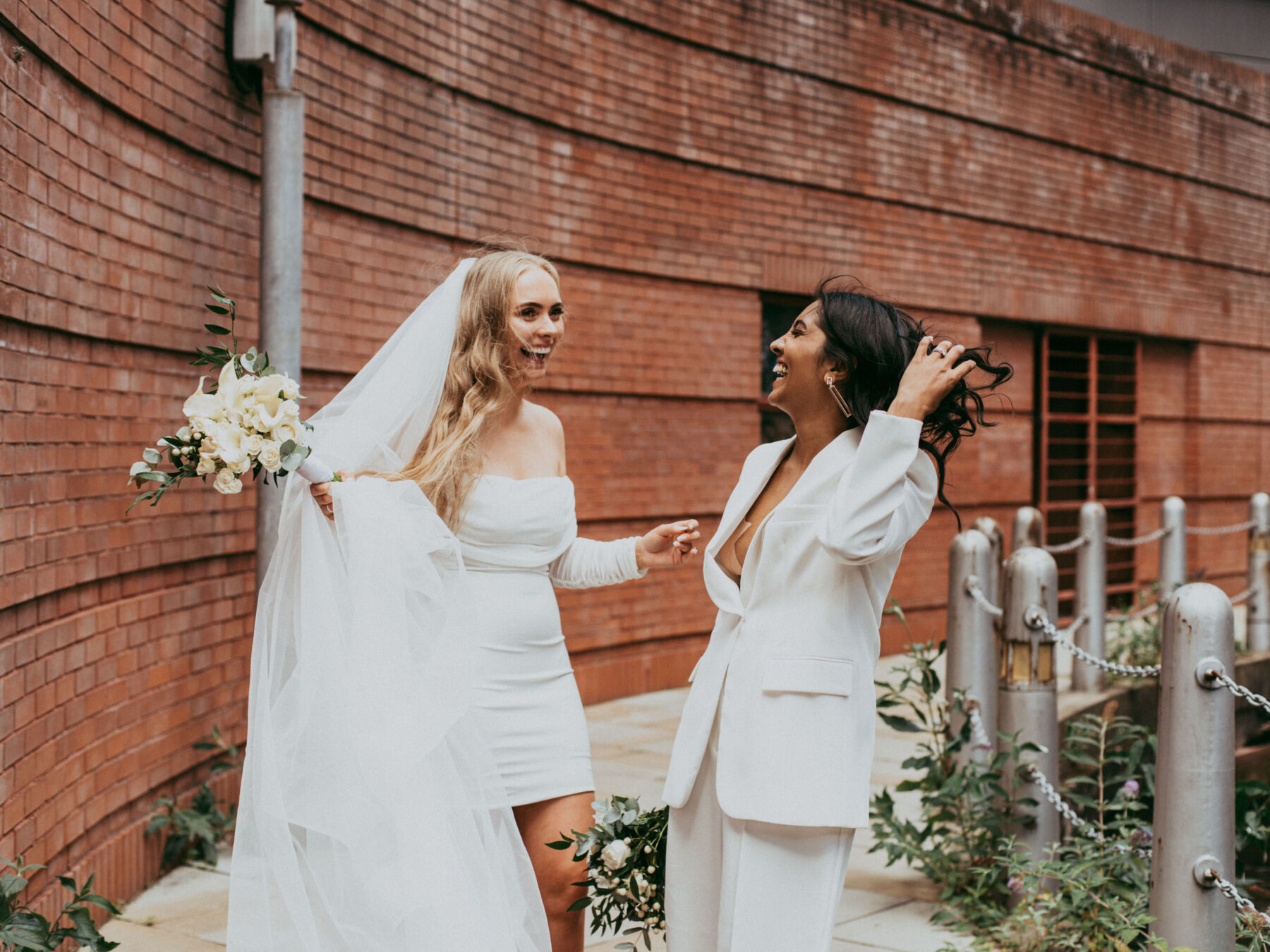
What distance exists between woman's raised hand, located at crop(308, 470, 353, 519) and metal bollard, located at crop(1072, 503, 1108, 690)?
530 cm

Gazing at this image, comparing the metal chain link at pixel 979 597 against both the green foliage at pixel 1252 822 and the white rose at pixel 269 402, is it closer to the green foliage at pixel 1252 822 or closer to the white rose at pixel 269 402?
the green foliage at pixel 1252 822

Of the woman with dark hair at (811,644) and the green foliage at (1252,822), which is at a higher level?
the woman with dark hair at (811,644)

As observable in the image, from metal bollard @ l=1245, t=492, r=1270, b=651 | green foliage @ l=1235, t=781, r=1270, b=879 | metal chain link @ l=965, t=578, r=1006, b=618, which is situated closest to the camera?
green foliage @ l=1235, t=781, r=1270, b=879

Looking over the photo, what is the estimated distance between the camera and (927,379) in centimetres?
256

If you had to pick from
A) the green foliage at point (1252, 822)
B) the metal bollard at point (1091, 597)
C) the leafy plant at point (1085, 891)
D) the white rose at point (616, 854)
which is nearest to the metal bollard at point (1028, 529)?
the metal bollard at point (1091, 597)

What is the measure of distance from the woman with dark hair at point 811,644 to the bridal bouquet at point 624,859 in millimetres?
260

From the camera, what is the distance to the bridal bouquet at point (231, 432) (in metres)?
2.75

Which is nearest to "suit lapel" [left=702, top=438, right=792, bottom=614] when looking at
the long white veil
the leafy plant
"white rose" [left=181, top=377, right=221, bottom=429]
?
the long white veil

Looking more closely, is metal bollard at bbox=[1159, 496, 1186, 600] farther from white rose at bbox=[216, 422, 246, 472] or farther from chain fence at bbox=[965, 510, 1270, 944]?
white rose at bbox=[216, 422, 246, 472]

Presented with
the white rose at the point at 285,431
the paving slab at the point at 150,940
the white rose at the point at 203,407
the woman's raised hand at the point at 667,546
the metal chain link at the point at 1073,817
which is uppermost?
the white rose at the point at 203,407

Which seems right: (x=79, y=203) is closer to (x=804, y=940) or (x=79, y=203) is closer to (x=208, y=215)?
(x=208, y=215)

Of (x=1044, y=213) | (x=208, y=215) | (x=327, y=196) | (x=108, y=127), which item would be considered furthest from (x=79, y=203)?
(x=1044, y=213)

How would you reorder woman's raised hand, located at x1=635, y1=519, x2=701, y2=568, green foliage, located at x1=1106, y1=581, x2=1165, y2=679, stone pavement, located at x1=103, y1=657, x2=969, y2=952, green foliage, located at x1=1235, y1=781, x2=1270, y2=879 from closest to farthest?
woman's raised hand, located at x1=635, y1=519, x2=701, y2=568 < stone pavement, located at x1=103, y1=657, x2=969, y2=952 < green foliage, located at x1=1235, y1=781, x2=1270, y2=879 < green foliage, located at x1=1106, y1=581, x2=1165, y2=679

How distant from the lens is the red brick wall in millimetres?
3814
